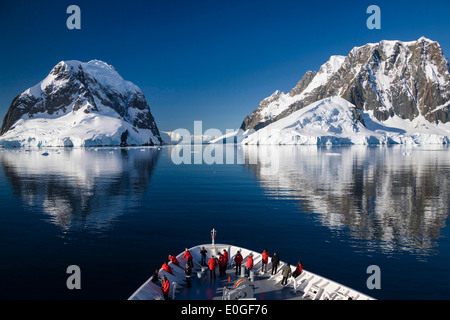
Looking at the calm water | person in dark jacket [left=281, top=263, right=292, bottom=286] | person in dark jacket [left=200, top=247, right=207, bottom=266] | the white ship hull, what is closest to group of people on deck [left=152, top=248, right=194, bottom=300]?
the white ship hull

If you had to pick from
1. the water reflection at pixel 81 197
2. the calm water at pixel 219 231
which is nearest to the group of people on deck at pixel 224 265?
the calm water at pixel 219 231

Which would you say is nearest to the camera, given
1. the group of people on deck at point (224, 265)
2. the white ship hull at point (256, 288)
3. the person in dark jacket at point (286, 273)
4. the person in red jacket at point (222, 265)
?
the white ship hull at point (256, 288)

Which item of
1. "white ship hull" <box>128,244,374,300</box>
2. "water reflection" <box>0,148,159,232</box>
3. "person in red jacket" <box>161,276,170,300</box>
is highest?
"water reflection" <box>0,148,159,232</box>

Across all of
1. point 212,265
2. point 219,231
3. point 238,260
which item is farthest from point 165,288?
point 219,231

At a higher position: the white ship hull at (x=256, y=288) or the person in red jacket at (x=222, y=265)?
the person in red jacket at (x=222, y=265)

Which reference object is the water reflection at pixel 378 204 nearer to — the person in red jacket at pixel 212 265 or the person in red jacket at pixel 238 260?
the person in red jacket at pixel 238 260

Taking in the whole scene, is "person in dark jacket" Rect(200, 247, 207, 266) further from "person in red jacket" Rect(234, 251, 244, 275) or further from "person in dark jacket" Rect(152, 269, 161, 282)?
"person in dark jacket" Rect(152, 269, 161, 282)

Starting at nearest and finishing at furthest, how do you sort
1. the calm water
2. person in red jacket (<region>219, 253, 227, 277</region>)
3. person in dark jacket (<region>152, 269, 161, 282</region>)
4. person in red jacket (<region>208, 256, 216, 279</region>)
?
person in dark jacket (<region>152, 269, 161, 282</region>), person in red jacket (<region>208, 256, 216, 279</region>), person in red jacket (<region>219, 253, 227, 277</region>), the calm water

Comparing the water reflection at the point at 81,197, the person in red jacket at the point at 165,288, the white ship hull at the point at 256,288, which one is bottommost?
the white ship hull at the point at 256,288

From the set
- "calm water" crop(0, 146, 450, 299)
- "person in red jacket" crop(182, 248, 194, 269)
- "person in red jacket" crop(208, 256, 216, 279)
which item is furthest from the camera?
"calm water" crop(0, 146, 450, 299)

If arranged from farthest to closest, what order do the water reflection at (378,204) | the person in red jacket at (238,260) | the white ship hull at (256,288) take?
the water reflection at (378,204) → the person in red jacket at (238,260) → the white ship hull at (256,288)

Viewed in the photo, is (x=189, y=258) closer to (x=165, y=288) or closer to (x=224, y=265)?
(x=224, y=265)
